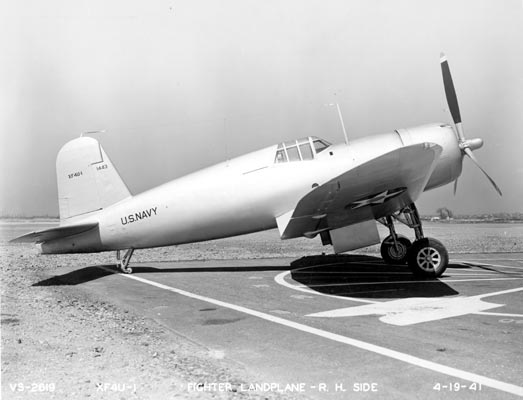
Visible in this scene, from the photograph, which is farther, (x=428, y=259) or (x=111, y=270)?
(x=111, y=270)

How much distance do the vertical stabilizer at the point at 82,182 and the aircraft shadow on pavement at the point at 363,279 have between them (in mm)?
4934

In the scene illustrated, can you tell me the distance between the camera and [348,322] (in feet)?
20.2

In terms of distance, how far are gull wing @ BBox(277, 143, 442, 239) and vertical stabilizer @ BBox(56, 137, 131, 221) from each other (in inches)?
168

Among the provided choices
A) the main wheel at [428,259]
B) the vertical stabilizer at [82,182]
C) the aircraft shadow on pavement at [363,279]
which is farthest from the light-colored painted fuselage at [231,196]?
the aircraft shadow on pavement at [363,279]

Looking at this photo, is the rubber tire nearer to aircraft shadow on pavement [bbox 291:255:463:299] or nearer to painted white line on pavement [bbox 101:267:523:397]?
aircraft shadow on pavement [bbox 291:255:463:299]

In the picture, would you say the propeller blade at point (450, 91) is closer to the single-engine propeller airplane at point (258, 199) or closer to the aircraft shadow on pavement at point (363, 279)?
the single-engine propeller airplane at point (258, 199)

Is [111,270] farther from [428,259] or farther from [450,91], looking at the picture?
[450,91]

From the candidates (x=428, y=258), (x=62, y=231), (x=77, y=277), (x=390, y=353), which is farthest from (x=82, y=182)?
(x=390, y=353)

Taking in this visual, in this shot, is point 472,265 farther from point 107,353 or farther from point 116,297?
point 107,353

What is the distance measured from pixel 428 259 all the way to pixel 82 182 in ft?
26.8

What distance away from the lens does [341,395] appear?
142 inches

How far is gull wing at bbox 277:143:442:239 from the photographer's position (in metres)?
7.93

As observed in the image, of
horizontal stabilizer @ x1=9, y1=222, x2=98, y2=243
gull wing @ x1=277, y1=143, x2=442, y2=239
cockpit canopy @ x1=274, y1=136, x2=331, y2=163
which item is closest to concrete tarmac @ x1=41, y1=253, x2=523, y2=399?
horizontal stabilizer @ x1=9, y1=222, x2=98, y2=243

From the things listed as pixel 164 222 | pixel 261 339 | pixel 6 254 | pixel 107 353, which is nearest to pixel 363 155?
pixel 164 222
